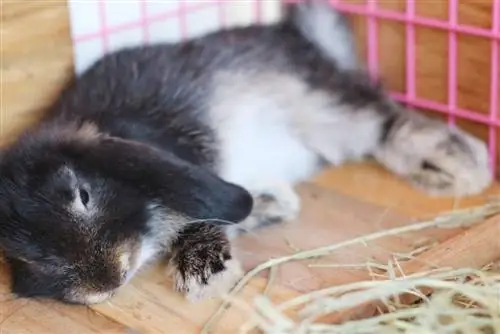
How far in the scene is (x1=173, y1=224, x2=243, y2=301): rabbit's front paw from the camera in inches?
54.7

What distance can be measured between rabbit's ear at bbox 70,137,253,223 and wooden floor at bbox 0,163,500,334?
0.42ft

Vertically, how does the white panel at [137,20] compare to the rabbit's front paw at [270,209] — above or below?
above

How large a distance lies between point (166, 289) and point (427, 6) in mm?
695

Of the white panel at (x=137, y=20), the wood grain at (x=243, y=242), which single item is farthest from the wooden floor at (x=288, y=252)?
the white panel at (x=137, y=20)

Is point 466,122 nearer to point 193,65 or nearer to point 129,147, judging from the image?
point 193,65

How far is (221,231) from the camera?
1.49 meters

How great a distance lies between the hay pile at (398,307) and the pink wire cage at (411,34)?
1.35ft

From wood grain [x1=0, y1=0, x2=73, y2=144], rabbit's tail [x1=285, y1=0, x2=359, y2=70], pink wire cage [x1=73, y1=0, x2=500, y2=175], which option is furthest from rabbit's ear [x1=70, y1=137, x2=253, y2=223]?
rabbit's tail [x1=285, y1=0, x2=359, y2=70]

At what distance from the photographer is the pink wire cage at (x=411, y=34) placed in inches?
64.7

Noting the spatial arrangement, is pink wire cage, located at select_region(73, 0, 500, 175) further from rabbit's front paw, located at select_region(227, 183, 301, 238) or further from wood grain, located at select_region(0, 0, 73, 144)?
rabbit's front paw, located at select_region(227, 183, 301, 238)

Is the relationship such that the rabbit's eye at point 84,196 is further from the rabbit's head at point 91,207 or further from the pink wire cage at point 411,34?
the pink wire cage at point 411,34

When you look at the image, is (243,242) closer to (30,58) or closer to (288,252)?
(288,252)

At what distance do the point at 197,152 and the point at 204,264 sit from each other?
23 cm

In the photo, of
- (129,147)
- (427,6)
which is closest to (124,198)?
(129,147)
